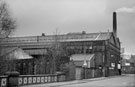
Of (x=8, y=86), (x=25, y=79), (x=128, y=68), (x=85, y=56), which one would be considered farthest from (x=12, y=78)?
(x=128, y=68)

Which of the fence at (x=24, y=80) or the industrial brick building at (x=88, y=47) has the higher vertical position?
the industrial brick building at (x=88, y=47)

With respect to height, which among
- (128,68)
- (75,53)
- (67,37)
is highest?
(67,37)

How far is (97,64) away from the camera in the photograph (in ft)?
251

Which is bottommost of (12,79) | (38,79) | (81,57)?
(38,79)

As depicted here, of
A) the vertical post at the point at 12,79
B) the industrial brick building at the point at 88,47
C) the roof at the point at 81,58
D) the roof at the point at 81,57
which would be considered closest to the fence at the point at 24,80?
the vertical post at the point at 12,79

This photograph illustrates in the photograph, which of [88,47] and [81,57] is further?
[88,47]

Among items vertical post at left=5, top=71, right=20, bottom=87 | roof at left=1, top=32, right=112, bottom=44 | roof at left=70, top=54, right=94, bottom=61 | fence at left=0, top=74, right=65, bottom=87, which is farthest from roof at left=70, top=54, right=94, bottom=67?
vertical post at left=5, top=71, right=20, bottom=87

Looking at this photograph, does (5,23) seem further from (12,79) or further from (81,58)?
(81,58)

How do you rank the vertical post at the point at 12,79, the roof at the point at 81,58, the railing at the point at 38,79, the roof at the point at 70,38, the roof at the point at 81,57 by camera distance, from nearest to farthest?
the vertical post at the point at 12,79 → the railing at the point at 38,79 → the roof at the point at 81,58 → the roof at the point at 81,57 → the roof at the point at 70,38

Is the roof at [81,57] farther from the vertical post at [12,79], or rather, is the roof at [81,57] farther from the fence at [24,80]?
the vertical post at [12,79]

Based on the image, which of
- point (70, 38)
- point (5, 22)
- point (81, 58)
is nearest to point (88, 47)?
point (81, 58)

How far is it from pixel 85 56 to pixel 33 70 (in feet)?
64.0

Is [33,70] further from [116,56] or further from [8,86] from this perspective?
[116,56]

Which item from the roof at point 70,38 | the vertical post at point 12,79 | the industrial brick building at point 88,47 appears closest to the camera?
the vertical post at point 12,79
